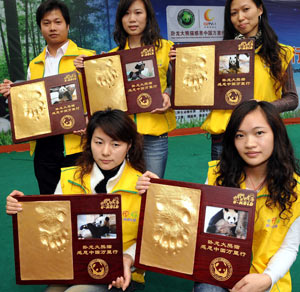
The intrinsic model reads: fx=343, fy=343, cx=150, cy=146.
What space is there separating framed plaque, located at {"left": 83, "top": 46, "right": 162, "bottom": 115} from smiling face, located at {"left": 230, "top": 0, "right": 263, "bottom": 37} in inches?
16.4

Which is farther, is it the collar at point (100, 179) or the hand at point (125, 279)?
the collar at point (100, 179)

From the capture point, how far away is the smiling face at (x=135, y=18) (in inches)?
63.9

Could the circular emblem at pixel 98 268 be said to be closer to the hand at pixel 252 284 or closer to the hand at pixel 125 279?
the hand at pixel 125 279

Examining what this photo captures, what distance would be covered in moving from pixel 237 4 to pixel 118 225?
1.09m

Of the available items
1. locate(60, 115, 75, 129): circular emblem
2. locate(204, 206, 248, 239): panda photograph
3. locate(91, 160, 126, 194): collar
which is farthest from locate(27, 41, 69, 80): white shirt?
locate(204, 206, 248, 239): panda photograph

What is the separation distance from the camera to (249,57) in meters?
1.48

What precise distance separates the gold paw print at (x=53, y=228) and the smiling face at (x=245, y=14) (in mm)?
1104

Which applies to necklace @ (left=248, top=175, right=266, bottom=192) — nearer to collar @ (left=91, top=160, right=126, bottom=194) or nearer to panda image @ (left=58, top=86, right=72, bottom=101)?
collar @ (left=91, top=160, right=126, bottom=194)

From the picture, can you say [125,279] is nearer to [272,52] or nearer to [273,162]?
[273,162]

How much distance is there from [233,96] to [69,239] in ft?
2.99

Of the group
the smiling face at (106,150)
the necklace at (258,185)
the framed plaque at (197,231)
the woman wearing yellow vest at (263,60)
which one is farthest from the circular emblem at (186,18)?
the framed plaque at (197,231)

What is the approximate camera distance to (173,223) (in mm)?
1118

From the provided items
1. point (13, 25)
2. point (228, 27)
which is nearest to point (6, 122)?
point (13, 25)

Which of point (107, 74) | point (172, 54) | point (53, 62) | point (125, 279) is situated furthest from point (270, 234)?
point (53, 62)
